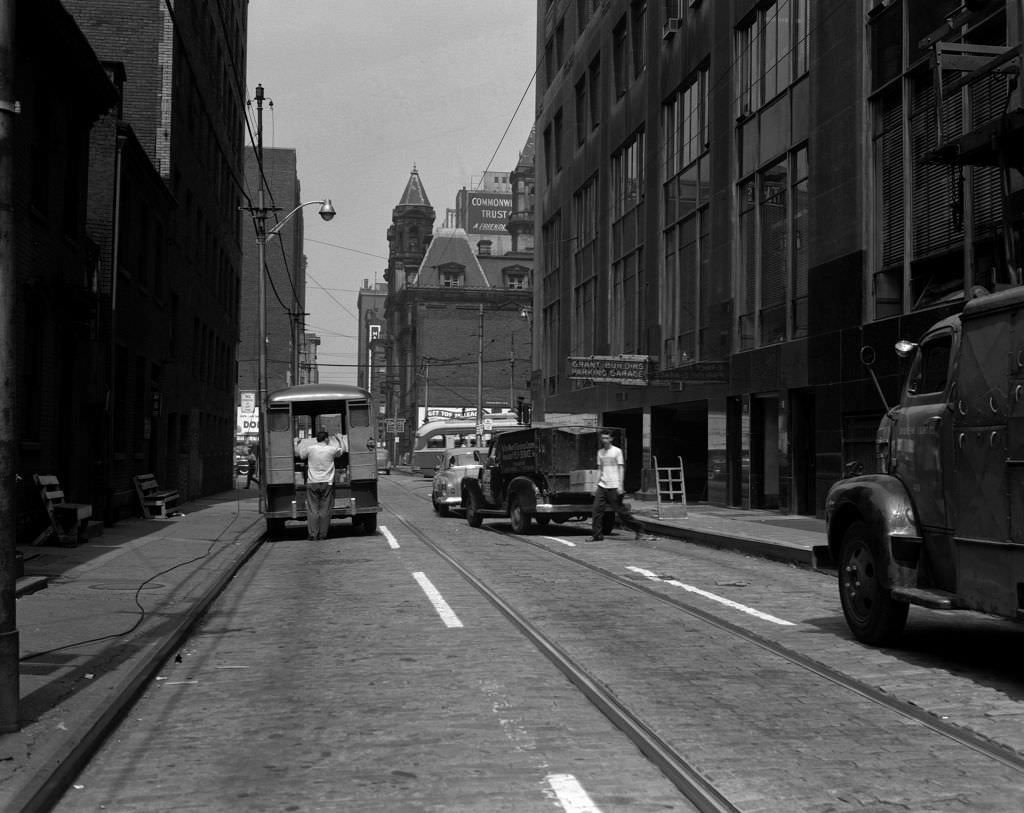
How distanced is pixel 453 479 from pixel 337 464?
5.67 m

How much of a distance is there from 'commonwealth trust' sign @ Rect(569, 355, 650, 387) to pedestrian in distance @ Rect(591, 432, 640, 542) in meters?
11.2

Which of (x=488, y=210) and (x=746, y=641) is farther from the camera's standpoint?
(x=488, y=210)

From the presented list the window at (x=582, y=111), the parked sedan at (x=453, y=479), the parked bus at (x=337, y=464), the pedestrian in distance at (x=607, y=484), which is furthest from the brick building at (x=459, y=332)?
the pedestrian in distance at (x=607, y=484)

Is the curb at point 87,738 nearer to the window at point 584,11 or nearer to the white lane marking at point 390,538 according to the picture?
the white lane marking at point 390,538

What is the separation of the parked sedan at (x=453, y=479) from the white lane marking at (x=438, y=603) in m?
11.8

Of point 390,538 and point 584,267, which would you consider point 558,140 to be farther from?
point 390,538

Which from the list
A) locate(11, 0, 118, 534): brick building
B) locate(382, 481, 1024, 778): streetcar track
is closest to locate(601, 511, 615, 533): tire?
locate(382, 481, 1024, 778): streetcar track

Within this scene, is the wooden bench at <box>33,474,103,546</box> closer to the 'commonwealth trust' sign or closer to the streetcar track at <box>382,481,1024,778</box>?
the streetcar track at <box>382,481,1024,778</box>

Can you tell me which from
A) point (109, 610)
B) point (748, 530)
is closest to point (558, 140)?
point (748, 530)

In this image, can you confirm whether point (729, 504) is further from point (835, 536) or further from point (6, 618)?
point (6, 618)

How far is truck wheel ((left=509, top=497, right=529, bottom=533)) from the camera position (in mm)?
20734

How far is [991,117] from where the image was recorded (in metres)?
16.9

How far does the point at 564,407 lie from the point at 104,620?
35.8 meters

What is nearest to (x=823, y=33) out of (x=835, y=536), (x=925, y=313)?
(x=925, y=313)
